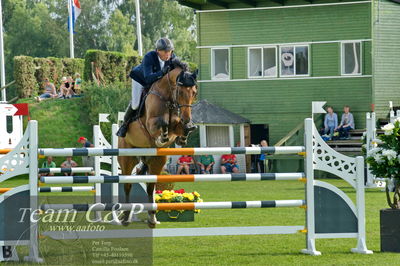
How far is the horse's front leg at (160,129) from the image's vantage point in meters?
9.44

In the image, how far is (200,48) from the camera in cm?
3331

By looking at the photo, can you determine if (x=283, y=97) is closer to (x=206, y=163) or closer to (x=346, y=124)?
(x=346, y=124)

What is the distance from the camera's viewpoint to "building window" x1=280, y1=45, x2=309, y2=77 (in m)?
31.9

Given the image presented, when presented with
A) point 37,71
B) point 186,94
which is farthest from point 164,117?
point 37,71

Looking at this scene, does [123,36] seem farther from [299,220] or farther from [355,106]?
[299,220]

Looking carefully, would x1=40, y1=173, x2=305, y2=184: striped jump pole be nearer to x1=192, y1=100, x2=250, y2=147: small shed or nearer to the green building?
the green building

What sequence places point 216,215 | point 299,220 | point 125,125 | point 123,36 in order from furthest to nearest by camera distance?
point 123,36
point 216,215
point 299,220
point 125,125

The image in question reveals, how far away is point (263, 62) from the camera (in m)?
32.4

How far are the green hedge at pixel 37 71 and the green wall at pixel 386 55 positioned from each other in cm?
1490

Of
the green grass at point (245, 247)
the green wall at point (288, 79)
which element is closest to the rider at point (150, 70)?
the green grass at point (245, 247)

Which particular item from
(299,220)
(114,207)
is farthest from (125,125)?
(299,220)


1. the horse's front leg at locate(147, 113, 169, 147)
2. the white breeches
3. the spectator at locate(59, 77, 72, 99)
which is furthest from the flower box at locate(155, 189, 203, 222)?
the spectator at locate(59, 77, 72, 99)

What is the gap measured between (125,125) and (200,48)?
Result: 2312cm

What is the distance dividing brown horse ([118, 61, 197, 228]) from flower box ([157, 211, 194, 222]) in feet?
7.19
